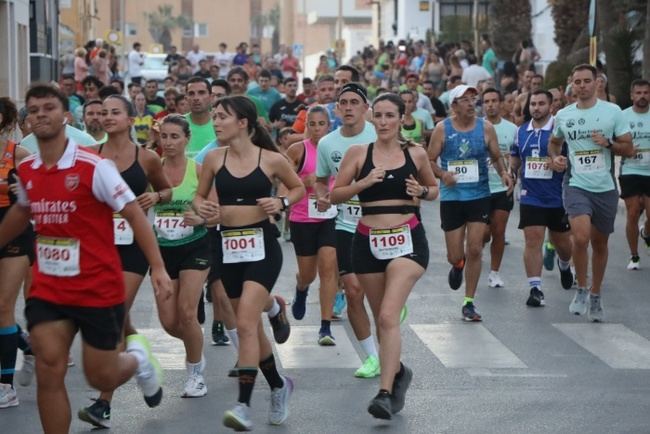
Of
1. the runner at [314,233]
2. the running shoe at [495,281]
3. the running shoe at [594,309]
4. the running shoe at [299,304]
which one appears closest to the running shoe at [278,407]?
the runner at [314,233]

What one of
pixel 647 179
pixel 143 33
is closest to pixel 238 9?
pixel 143 33

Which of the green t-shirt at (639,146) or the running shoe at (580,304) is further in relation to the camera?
the green t-shirt at (639,146)

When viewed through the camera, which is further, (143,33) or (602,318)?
(143,33)

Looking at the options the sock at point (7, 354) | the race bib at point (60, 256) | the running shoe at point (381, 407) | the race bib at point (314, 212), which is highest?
the race bib at point (60, 256)

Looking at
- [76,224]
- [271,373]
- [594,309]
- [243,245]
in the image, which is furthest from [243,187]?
[594,309]

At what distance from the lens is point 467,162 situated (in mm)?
12680

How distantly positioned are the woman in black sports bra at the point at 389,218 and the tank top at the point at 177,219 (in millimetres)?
966

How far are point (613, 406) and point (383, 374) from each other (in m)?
1.54

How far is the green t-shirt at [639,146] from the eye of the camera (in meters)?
15.3

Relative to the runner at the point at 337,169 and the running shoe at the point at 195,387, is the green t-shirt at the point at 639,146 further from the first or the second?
the running shoe at the point at 195,387

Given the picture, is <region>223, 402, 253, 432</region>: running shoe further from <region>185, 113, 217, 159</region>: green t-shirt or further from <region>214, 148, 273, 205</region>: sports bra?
<region>185, 113, 217, 159</region>: green t-shirt

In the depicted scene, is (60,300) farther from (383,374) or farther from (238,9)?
(238,9)

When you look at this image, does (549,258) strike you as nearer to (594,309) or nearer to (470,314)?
(594,309)

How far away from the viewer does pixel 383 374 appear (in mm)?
8500
